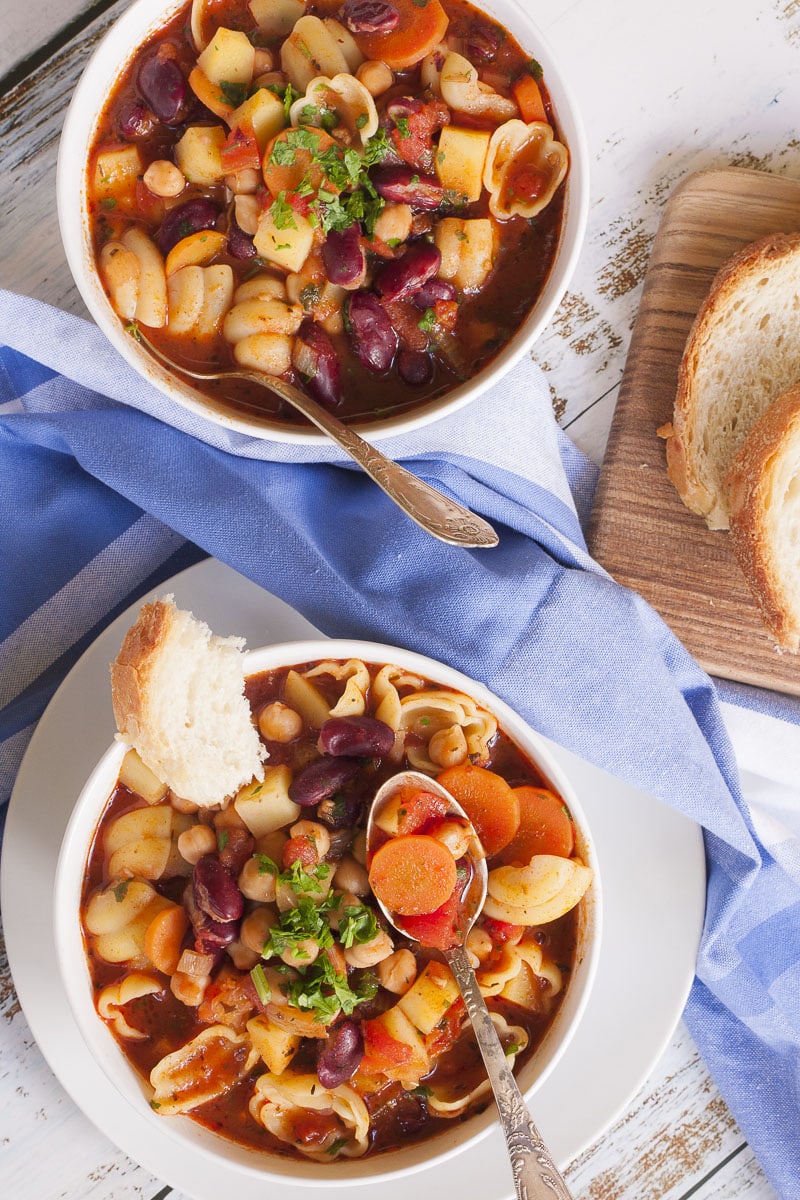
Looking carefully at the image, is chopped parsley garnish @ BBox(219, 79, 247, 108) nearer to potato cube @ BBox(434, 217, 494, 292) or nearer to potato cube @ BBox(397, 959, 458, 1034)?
potato cube @ BBox(434, 217, 494, 292)

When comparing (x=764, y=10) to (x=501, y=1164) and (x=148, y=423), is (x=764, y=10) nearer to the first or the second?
(x=148, y=423)

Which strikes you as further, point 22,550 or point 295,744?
point 22,550

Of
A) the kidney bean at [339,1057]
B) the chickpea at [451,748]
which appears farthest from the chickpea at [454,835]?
the kidney bean at [339,1057]

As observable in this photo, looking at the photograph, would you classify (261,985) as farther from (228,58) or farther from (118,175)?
(228,58)

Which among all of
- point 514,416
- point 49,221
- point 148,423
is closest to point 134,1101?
point 148,423

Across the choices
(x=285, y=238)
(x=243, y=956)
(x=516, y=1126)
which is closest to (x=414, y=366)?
(x=285, y=238)
